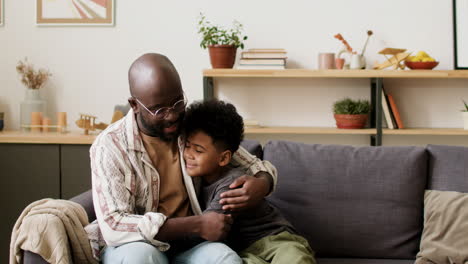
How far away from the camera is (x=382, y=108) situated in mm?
3412

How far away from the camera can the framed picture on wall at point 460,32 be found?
348cm

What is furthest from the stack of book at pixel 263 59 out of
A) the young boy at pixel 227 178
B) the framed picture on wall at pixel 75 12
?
the young boy at pixel 227 178

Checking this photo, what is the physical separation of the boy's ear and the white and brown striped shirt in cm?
11

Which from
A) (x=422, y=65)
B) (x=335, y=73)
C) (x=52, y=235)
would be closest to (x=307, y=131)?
(x=335, y=73)

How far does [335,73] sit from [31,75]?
1.90 metres

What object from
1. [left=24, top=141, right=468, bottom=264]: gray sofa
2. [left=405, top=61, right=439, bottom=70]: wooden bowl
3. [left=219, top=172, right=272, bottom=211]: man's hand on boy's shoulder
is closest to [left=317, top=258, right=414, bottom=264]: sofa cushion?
[left=24, top=141, right=468, bottom=264]: gray sofa

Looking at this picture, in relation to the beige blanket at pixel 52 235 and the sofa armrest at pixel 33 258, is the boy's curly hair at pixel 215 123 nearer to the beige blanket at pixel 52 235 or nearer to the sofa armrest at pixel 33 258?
the beige blanket at pixel 52 235

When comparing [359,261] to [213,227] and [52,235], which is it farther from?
[52,235]

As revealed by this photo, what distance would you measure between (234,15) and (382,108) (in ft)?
3.58

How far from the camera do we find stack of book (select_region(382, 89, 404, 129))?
11.2ft

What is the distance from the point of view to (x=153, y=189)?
71.7 inches

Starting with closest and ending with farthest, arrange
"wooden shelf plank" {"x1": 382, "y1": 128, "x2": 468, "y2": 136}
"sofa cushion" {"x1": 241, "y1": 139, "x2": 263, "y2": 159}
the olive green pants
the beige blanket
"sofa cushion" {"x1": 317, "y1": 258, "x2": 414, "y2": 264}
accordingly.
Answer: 1. the beige blanket
2. the olive green pants
3. "sofa cushion" {"x1": 317, "y1": 258, "x2": 414, "y2": 264}
4. "sofa cushion" {"x1": 241, "y1": 139, "x2": 263, "y2": 159}
5. "wooden shelf plank" {"x1": 382, "y1": 128, "x2": 468, "y2": 136}

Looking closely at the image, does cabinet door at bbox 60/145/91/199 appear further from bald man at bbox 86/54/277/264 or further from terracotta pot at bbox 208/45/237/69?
bald man at bbox 86/54/277/264

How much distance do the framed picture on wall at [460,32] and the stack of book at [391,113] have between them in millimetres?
478
